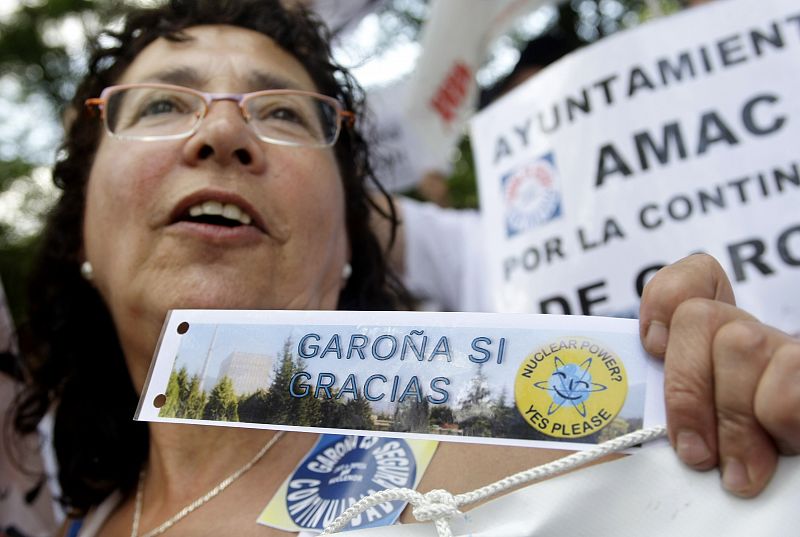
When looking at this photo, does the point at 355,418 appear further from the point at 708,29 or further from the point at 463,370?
the point at 708,29

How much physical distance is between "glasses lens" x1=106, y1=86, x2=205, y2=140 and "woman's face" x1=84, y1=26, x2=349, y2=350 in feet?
0.12

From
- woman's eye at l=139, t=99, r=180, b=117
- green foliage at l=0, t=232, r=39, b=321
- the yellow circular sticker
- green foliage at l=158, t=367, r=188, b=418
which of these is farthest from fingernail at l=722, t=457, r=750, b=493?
green foliage at l=0, t=232, r=39, b=321

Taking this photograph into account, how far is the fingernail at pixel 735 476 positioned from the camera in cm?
76

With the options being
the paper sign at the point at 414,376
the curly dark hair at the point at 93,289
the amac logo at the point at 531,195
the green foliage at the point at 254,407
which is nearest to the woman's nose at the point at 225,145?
the curly dark hair at the point at 93,289

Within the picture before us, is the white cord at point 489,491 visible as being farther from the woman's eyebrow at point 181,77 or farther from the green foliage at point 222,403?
the woman's eyebrow at point 181,77

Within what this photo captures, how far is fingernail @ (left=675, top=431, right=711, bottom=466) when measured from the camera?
0.76 meters

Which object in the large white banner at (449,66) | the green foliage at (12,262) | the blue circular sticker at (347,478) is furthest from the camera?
the green foliage at (12,262)

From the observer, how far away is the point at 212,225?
138 cm

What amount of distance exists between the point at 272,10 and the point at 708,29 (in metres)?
1.08

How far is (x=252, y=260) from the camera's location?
1383 mm

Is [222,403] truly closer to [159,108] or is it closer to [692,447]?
[692,447]

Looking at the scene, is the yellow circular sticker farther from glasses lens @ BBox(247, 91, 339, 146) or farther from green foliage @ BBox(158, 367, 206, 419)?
glasses lens @ BBox(247, 91, 339, 146)

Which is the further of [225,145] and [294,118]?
[294,118]

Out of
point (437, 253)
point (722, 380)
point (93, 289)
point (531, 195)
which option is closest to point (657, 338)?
point (722, 380)
